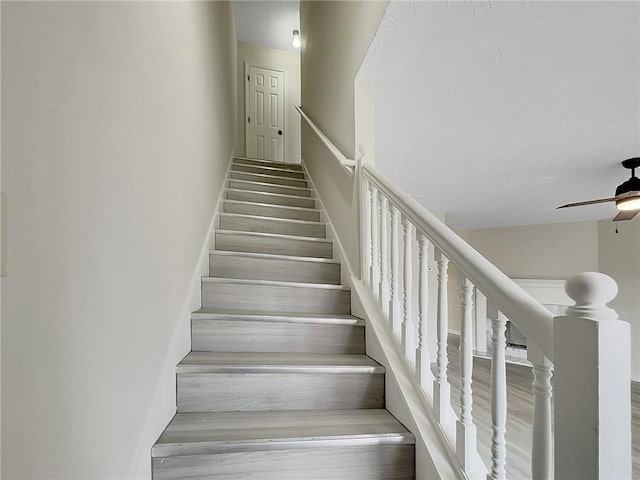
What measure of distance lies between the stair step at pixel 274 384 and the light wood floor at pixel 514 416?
0.78 metres

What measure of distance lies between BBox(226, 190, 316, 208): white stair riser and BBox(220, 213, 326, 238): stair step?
0.33m

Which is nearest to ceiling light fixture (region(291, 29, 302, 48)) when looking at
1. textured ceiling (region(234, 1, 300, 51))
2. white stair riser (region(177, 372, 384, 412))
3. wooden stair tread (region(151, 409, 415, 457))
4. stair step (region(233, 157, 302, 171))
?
textured ceiling (region(234, 1, 300, 51))

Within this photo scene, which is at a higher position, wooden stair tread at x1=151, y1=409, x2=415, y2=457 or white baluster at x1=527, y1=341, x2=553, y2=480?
white baluster at x1=527, y1=341, x2=553, y2=480

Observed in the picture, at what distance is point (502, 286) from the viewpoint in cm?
87

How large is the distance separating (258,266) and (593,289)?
5.69 feet

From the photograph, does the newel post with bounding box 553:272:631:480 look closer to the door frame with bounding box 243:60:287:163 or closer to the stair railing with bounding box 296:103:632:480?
the stair railing with bounding box 296:103:632:480

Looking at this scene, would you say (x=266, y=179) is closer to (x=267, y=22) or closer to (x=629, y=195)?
(x=267, y=22)

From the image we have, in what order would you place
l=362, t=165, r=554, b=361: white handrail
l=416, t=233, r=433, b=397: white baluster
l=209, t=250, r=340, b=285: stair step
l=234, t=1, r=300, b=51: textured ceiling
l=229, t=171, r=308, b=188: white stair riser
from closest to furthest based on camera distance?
l=362, t=165, r=554, b=361: white handrail → l=416, t=233, r=433, b=397: white baluster → l=209, t=250, r=340, b=285: stair step → l=229, t=171, r=308, b=188: white stair riser → l=234, t=1, r=300, b=51: textured ceiling

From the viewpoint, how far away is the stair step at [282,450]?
3.67 ft

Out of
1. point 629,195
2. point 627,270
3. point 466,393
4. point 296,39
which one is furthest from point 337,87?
point 627,270

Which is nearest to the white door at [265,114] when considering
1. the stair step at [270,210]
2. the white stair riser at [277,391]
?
the stair step at [270,210]

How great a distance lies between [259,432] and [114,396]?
0.55m

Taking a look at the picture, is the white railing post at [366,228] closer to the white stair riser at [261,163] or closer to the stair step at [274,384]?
the stair step at [274,384]

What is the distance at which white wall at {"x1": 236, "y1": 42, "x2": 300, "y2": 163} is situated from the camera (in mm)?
5629
